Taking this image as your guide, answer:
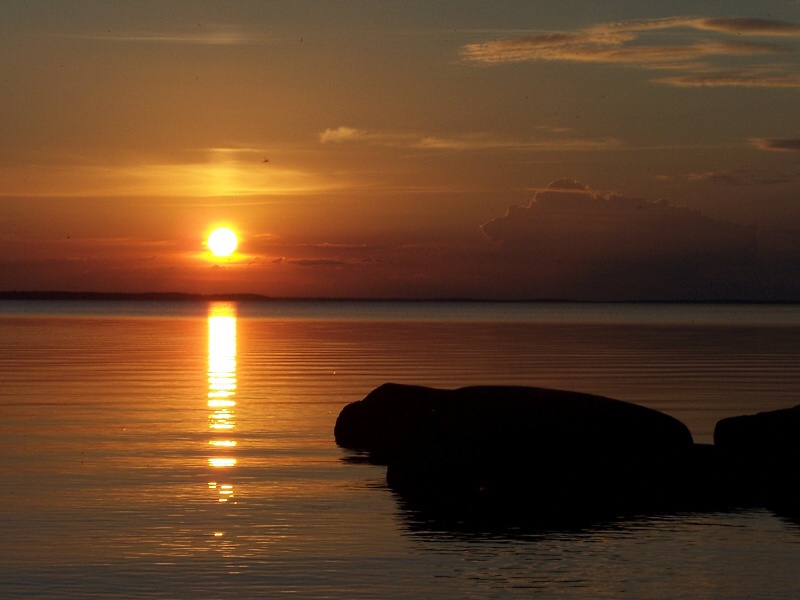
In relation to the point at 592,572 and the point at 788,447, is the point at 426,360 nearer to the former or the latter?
the point at 788,447

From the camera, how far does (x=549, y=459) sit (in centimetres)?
1816

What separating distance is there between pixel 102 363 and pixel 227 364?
531 cm

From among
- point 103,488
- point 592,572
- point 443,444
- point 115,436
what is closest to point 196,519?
point 103,488

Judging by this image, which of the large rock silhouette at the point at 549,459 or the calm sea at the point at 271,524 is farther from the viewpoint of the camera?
the large rock silhouette at the point at 549,459

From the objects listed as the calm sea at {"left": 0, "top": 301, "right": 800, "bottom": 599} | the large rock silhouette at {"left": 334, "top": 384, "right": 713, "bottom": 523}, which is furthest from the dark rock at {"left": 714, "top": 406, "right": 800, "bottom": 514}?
the calm sea at {"left": 0, "top": 301, "right": 800, "bottom": 599}

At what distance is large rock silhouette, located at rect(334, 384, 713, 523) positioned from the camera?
58.6 ft

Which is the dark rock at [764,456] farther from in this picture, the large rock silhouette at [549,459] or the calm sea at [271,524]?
the calm sea at [271,524]

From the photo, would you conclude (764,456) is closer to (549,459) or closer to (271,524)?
(549,459)

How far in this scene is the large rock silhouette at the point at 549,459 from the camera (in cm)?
1786

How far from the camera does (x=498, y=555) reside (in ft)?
46.3

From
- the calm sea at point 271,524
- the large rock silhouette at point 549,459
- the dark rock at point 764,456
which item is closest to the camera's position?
the calm sea at point 271,524

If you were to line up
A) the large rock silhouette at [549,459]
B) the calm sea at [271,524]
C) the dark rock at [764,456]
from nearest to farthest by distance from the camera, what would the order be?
the calm sea at [271,524], the large rock silhouette at [549,459], the dark rock at [764,456]

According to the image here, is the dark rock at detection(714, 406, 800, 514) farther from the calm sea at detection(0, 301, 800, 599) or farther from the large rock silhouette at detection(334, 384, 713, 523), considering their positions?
the calm sea at detection(0, 301, 800, 599)

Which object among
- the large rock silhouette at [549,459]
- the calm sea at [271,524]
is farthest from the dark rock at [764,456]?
the calm sea at [271,524]
